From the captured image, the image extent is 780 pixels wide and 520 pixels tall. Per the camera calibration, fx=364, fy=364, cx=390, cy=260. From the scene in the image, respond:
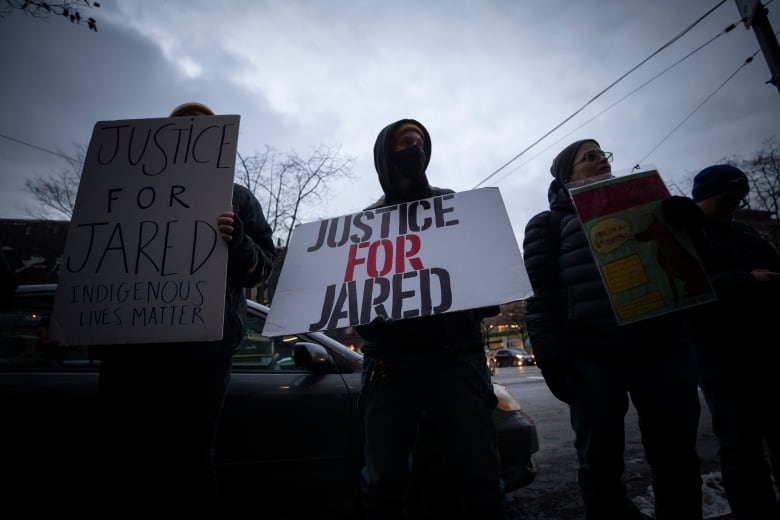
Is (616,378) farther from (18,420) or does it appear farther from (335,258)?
(18,420)

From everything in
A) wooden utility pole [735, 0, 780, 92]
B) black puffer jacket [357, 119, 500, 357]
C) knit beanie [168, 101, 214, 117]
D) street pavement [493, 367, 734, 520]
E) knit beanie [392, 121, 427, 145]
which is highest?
wooden utility pole [735, 0, 780, 92]

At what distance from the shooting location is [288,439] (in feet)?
6.83

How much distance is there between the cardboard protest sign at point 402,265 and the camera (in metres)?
1.33

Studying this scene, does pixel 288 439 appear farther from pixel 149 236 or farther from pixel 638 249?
pixel 638 249

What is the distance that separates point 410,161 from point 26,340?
2.29 metres

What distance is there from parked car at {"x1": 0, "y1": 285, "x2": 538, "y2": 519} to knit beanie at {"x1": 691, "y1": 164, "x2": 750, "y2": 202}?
1723mm

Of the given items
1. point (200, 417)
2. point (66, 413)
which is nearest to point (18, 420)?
point (66, 413)

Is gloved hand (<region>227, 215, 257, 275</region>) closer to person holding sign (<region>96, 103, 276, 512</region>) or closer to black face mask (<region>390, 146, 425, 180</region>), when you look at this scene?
person holding sign (<region>96, 103, 276, 512</region>)

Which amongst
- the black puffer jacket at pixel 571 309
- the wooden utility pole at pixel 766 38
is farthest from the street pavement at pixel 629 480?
the wooden utility pole at pixel 766 38

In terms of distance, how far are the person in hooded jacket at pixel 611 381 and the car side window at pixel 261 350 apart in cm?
157

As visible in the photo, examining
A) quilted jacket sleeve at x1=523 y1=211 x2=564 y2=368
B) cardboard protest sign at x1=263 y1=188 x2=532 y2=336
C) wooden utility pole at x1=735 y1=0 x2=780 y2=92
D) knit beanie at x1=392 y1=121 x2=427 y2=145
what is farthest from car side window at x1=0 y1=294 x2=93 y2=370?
wooden utility pole at x1=735 y1=0 x2=780 y2=92

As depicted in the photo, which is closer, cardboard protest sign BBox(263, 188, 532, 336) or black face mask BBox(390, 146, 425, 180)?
cardboard protest sign BBox(263, 188, 532, 336)

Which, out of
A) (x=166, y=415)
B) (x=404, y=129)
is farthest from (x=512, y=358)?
(x=166, y=415)

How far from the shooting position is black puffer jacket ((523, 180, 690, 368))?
1.47m
